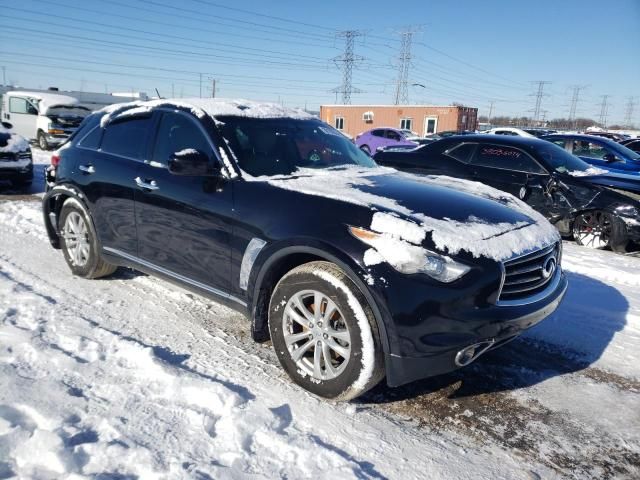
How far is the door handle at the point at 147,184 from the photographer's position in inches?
144

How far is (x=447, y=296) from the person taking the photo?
2.43m

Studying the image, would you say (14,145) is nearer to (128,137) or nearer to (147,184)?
(128,137)

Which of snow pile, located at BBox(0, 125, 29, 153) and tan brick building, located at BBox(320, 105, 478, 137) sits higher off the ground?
tan brick building, located at BBox(320, 105, 478, 137)

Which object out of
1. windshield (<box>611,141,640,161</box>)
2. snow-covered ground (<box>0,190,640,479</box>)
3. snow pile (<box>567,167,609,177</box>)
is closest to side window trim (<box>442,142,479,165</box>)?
snow pile (<box>567,167,609,177</box>)

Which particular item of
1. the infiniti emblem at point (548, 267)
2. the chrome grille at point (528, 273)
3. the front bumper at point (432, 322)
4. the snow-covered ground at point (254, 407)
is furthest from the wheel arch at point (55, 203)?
the infiniti emblem at point (548, 267)

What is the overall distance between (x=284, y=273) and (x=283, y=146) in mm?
1144

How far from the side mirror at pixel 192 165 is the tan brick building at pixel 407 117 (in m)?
31.7

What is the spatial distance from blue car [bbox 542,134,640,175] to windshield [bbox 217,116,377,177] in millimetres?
6880

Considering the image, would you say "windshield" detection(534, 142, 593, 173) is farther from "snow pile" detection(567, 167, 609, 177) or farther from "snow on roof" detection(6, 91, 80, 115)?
"snow on roof" detection(6, 91, 80, 115)

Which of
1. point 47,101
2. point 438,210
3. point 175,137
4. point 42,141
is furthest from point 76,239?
point 47,101

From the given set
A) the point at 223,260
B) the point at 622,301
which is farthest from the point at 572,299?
the point at 223,260

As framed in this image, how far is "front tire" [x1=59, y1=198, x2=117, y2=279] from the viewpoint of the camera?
14.4 feet

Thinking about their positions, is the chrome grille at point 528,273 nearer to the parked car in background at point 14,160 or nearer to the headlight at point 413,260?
the headlight at point 413,260

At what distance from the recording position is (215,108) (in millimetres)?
3717
